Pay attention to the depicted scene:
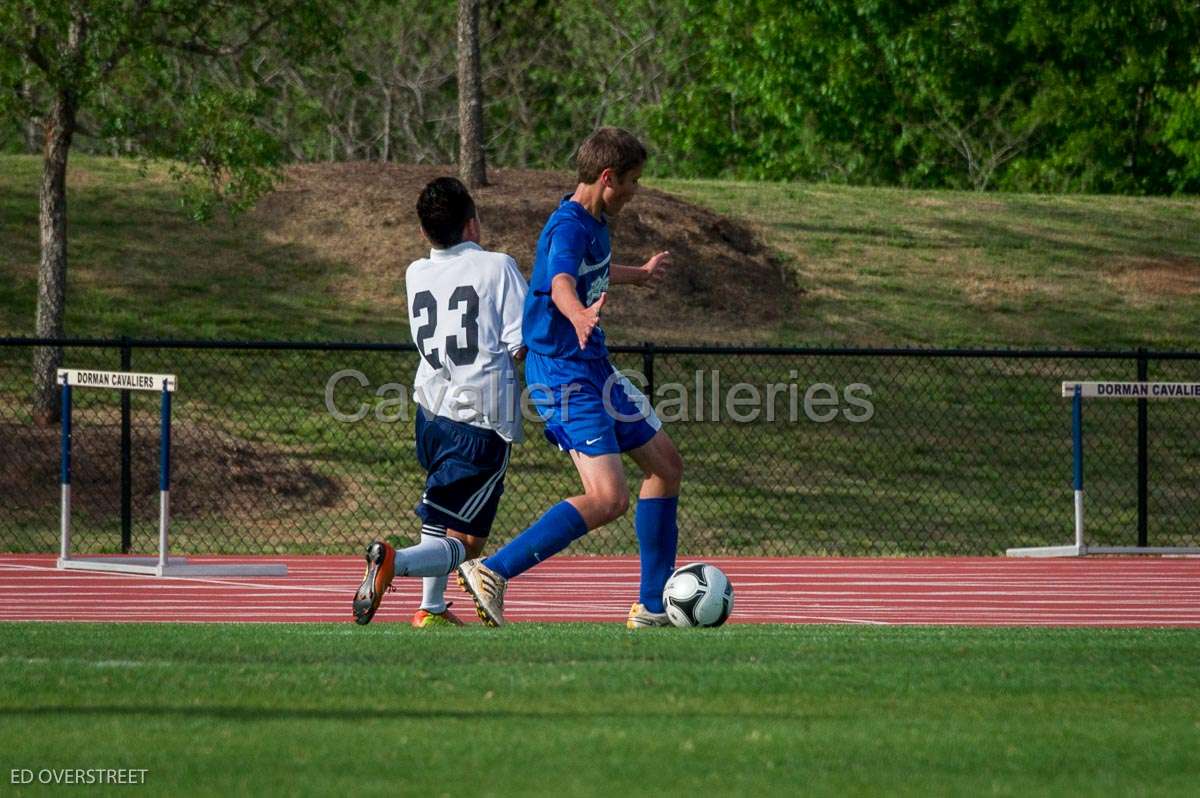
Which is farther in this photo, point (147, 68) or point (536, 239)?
point (536, 239)

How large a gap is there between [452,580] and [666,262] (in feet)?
16.0

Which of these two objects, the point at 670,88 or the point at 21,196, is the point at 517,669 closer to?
the point at 21,196

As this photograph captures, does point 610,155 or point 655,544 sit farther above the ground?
point 610,155

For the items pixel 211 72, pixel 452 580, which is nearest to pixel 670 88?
pixel 211 72

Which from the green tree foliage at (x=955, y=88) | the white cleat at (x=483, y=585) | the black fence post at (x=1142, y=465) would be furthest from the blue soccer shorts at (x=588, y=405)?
the green tree foliage at (x=955, y=88)

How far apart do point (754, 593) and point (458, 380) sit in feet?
15.6

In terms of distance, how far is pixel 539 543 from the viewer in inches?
318

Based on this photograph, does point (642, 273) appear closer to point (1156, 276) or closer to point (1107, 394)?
point (1107, 394)

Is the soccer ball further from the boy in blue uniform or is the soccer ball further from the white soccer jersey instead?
the white soccer jersey

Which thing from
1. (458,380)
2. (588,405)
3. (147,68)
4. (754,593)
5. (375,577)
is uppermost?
(147,68)

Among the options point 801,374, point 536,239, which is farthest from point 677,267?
point 801,374

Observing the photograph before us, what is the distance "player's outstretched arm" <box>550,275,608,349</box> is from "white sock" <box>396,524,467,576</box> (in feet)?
3.55

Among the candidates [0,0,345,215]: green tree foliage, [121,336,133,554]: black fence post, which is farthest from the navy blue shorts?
[0,0,345,215]: green tree foliage

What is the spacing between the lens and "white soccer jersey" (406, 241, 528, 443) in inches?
320
